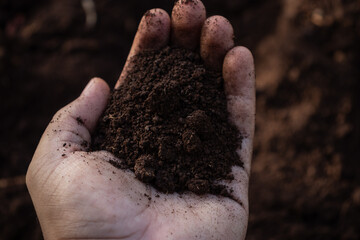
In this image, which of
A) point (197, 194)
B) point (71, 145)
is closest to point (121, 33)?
point (71, 145)

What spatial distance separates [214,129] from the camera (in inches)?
87.1

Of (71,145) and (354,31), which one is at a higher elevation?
(354,31)


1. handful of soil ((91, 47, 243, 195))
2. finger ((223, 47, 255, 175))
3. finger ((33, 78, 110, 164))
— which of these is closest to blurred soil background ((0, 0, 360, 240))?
finger ((223, 47, 255, 175))

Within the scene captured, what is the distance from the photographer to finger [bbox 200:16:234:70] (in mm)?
2350

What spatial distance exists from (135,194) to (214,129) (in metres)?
0.71

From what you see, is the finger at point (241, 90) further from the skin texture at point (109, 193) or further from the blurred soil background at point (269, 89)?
the blurred soil background at point (269, 89)

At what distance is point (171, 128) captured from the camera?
7.07 feet

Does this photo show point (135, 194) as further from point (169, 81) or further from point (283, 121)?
point (283, 121)

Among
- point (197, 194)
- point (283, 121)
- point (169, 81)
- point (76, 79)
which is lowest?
point (197, 194)

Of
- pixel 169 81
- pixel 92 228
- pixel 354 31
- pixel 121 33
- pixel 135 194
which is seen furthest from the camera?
pixel 121 33

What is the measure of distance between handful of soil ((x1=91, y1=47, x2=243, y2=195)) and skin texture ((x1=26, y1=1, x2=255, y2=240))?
0.07 m

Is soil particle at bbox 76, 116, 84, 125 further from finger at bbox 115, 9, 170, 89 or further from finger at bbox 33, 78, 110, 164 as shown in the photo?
finger at bbox 115, 9, 170, 89

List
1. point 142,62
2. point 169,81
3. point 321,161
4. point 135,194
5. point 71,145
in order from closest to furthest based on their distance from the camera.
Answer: point 135,194 < point 71,145 < point 169,81 < point 142,62 < point 321,161

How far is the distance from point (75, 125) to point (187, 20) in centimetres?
110
